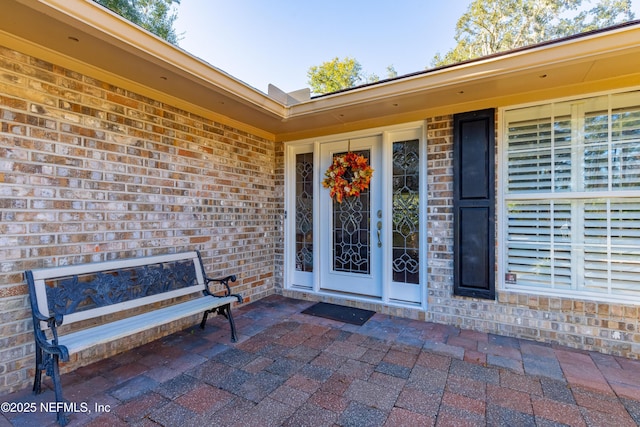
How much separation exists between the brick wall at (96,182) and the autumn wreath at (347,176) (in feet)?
3.70

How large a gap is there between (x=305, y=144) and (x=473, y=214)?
229 centimetres

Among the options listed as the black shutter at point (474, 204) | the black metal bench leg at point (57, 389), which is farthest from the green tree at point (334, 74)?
the black metal bench leg at point (57, 389)

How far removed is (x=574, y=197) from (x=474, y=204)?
80 centimetres

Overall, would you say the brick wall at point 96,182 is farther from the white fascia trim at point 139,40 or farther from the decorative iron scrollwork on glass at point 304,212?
the decorative iron scrollwork on glass at point 304,212

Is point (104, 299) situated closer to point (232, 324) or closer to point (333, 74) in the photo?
point (232, 324)

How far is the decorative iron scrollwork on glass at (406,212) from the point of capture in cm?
342

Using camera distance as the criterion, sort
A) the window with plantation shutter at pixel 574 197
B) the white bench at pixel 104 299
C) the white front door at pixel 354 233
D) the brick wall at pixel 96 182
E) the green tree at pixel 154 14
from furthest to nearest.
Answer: the green tree at pixel 154 14, the white front door at pixel 354 233, the window with plantation shutter at pixel 574 197, the brick wall at pixel 96 182, the white bench at pixel 104 299

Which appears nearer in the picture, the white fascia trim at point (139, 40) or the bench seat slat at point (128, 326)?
the white fascia trim at point (139, 40)

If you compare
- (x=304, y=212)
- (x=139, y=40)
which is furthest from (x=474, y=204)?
(x=139, y=40)

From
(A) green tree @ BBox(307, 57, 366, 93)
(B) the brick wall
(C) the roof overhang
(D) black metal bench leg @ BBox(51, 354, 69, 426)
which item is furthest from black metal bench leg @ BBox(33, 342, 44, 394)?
(A) green tree @ BBox(307, 57, 366, 93)

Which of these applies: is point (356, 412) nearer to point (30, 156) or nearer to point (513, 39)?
point (30, 156)

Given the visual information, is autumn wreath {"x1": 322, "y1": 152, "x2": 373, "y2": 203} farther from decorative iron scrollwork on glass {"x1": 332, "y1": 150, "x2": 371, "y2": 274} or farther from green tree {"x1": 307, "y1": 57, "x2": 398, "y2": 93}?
green tree {"x1": 307, "y1": 57, "x2": 398, "y2": 93}

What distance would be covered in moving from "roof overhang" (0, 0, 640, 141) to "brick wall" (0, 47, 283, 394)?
17 cm

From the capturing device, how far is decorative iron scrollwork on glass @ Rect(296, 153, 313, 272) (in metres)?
4.16
